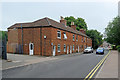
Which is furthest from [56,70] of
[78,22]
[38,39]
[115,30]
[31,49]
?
[78,22]

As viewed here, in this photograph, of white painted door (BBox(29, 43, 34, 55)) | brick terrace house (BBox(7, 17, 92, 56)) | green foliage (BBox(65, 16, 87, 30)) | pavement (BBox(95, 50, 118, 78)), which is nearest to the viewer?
pavement (BBox(95, 50, 118, 78))

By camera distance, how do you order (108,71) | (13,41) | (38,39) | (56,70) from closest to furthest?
(108,71)
(56,70)
(38,39)
(13,41)

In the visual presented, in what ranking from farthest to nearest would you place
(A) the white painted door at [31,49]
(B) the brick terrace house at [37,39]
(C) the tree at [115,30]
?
1. (C) the tree at [115,30]
2. (A) the white painted door at [31,49]
3. (B) the brick terrace house at [37,39]

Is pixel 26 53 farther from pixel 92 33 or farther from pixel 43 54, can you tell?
pixel 92 33

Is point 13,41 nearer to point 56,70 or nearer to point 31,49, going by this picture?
point 31,49

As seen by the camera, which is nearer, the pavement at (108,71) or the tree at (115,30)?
the pavement at (108,71)

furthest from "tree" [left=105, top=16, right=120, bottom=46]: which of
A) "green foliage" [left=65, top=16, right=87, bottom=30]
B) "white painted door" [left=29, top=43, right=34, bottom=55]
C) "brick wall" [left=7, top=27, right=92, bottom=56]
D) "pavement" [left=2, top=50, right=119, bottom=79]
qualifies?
"pavement" [left=2, top=50, right=119, bottom=79]

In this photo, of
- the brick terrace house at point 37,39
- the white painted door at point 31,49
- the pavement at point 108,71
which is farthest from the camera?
the white painted door at point 31,49

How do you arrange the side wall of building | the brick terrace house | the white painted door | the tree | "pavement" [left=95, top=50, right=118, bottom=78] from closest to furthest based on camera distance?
"pavement" [left=95, top=50, right=118, bottom=78], the brick terrace house, the white painted door, the side wall of building, the tree

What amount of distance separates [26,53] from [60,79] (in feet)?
62.3

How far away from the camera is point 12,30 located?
89.1 ft

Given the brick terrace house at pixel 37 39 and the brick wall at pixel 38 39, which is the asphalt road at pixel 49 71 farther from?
the brick terrace house at pixel 37 39

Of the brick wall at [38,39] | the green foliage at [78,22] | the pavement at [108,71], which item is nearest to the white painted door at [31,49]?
the brick wall at [38,39]

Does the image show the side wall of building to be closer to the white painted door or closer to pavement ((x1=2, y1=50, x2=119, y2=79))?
the white painted door
